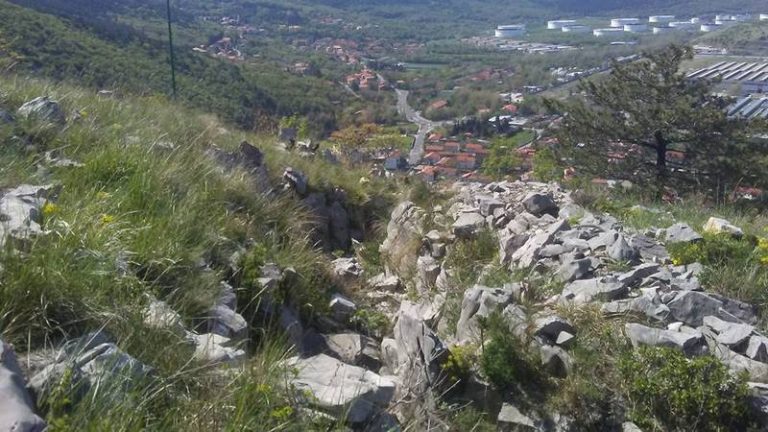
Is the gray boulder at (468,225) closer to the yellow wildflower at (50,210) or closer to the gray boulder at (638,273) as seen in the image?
the gray boulder at (638,273)

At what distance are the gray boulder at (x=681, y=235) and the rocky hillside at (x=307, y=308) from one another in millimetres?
26

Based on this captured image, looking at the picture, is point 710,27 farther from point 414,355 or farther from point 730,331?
point 414,355

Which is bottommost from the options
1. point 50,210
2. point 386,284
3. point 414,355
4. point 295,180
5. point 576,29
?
point 576,29

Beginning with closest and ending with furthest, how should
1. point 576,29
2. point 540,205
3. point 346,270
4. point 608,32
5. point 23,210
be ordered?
point 23,210 < point 346,270 < point 540,205 < point 608,32 < point 576,29

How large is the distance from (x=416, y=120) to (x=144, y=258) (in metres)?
29.6

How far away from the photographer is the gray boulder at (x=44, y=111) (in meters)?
5.00

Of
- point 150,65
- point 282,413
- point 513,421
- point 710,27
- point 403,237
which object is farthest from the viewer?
point 710,27

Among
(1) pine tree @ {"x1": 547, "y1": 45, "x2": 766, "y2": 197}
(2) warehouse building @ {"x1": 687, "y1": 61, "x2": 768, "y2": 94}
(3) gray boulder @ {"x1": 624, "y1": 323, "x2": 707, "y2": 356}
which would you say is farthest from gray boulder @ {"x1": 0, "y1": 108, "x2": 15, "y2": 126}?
(2) warehouse building @ {"x1": 687, "y1": 61, "x2": 768, "y2": 94}

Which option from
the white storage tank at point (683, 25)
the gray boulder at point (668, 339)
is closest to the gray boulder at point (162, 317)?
the gray boulder at point (668, 339)

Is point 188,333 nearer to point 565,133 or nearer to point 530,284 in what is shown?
point 530,284

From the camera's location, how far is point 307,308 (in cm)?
430

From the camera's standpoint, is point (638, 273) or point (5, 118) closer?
point (638, 273)

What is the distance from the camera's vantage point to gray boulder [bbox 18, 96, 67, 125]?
500cm

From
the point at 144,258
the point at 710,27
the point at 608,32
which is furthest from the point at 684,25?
the point at 144,258
